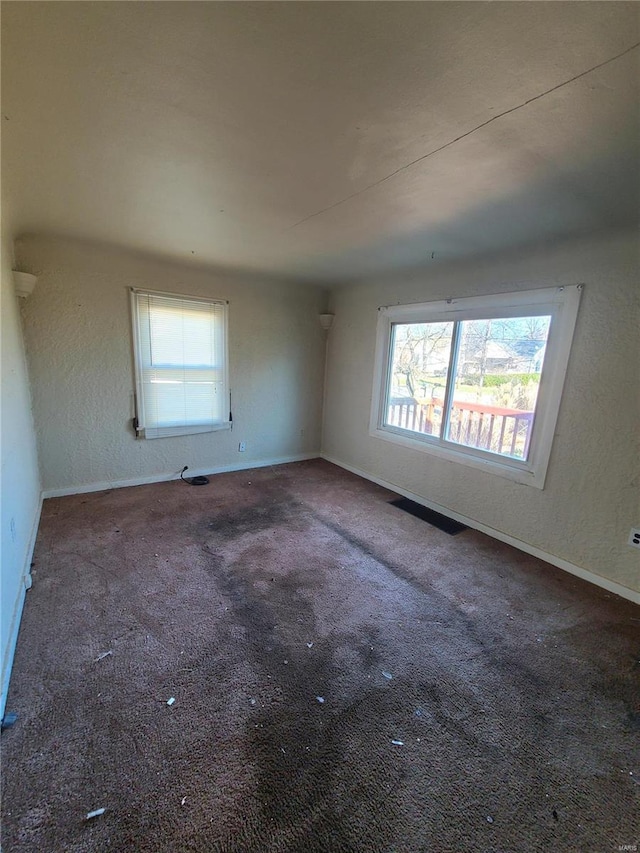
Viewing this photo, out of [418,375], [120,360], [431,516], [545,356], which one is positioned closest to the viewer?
[545,356]

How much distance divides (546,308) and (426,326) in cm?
110

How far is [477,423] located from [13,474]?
3382 mm

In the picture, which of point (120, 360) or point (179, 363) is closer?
point (120, 360)

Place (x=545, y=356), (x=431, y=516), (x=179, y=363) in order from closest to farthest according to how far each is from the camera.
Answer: (x=545, y=356) → (x=431, y=516) → (x=179, y=363)

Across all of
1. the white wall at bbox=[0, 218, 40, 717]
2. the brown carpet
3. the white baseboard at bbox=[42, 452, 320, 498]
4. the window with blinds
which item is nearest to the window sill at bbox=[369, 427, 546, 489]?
the brown carpet

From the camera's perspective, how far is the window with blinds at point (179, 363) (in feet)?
11.3

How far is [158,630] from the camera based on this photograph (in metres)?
1.77

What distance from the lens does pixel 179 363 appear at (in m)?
3.67

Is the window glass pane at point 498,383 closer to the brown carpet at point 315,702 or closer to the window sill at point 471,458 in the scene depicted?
the window sill at point 471,458

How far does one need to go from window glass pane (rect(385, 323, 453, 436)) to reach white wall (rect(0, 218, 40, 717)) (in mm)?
3230

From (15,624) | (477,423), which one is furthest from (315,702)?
(477,423)

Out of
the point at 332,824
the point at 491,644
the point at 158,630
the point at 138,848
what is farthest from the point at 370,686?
the point at 158,630

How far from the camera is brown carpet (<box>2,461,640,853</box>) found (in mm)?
1058

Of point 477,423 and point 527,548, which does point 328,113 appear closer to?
point 477,423
